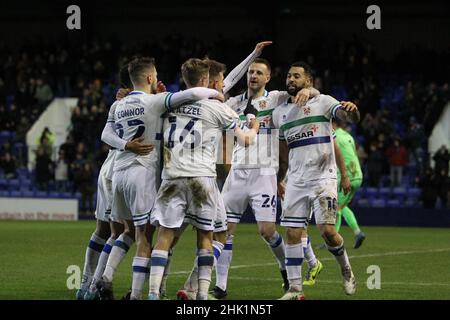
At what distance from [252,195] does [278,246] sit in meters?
0.66

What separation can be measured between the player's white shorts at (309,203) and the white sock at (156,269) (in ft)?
5.94

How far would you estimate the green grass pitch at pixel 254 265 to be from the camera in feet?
36.7

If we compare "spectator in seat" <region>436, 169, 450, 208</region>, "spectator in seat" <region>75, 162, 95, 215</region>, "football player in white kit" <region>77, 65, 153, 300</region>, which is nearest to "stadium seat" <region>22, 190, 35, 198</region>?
"spectator in seat" <region>75, 162, 95, 215</region>

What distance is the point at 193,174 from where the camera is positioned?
30.9ft

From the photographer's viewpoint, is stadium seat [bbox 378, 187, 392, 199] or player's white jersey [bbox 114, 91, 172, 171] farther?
stadium seat [bbox 378, 187, 392, 199]

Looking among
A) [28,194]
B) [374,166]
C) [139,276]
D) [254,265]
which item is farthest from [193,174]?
[28,194]

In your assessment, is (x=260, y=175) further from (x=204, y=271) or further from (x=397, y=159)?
(x=397, y=159)

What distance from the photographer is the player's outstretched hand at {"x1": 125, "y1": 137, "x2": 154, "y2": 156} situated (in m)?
9.71

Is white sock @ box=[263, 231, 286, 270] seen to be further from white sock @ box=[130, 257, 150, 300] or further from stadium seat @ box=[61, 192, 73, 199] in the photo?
stadium seat @ box=[61, 192, 73, 199]

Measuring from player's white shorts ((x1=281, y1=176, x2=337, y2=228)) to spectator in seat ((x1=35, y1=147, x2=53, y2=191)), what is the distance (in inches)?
826

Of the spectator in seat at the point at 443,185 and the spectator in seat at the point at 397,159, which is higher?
the spectator in seat at the point at 397,159

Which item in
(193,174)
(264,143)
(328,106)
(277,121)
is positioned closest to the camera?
(193,174)

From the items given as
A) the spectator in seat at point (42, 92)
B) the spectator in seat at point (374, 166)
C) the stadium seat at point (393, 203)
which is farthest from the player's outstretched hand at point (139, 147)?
the spectator in seat at point (42, 92)

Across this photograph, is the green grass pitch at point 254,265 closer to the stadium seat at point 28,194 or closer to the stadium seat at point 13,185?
the stadium seat at point 28,194
